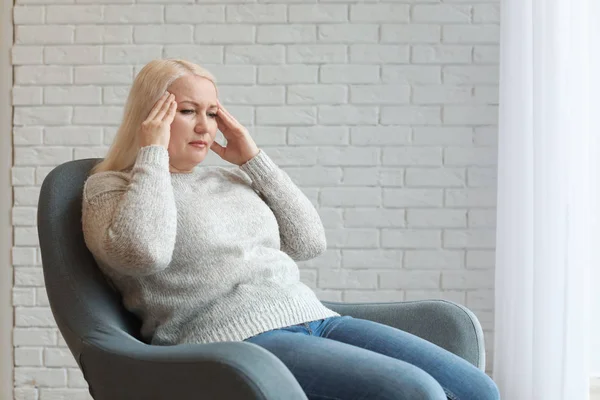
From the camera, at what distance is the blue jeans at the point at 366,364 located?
5.40 feet

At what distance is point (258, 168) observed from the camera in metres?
2.27

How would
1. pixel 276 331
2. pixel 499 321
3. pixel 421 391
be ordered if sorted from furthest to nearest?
pixel 499 321 < pixel 276 331 < pixel 421 391

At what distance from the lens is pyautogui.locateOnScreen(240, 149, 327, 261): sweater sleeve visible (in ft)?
7.39

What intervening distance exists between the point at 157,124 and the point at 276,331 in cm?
55

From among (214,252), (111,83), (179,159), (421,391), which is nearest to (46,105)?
(111,83)

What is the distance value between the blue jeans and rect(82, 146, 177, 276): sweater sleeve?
281 mm

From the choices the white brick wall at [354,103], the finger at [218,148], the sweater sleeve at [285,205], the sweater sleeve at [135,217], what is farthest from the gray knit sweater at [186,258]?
the white brick wall at [354,103]

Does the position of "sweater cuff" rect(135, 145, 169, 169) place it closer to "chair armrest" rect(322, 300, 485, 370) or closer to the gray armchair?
the gray armchair

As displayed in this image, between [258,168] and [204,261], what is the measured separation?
39 centimetres

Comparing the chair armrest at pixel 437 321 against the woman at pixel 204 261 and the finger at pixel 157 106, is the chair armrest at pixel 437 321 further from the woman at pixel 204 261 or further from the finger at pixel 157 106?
the finger at pixel 157 106

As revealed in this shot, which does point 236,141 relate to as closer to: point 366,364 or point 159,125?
point 159,125

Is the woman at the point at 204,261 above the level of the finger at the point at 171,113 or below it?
below

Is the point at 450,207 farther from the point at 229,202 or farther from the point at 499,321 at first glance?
the point at 229,202

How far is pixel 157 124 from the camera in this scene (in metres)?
2.04
